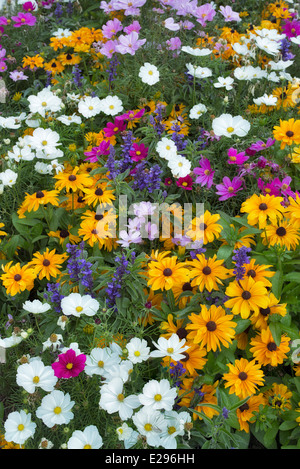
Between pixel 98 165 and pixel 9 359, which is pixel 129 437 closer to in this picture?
pixel 9 359

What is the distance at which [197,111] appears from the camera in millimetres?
2615

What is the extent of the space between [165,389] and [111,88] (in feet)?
6.26

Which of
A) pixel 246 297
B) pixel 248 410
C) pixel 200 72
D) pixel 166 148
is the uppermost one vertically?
pixel 200 72

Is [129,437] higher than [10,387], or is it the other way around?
[129,437]

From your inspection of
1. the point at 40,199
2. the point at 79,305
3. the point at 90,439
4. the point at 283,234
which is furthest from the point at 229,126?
the point at 90,439

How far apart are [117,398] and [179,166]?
41.5 inches

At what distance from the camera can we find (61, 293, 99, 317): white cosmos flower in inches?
69.3

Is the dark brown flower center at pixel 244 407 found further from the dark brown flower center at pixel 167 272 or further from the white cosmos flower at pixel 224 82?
the white cosmos flower at pixel 224 82

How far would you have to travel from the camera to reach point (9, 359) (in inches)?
78.3

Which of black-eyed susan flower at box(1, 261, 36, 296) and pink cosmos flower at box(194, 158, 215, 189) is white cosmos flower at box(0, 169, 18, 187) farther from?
pink cosmos flower at box(194, 158, 215, 189)

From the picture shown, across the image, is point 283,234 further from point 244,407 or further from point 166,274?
point 244,407

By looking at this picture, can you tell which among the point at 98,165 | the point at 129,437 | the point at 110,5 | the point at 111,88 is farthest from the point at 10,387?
the point at 110,5

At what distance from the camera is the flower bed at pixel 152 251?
5.44 ft

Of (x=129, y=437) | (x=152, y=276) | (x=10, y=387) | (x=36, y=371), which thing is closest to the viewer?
(x=129, y=437)
